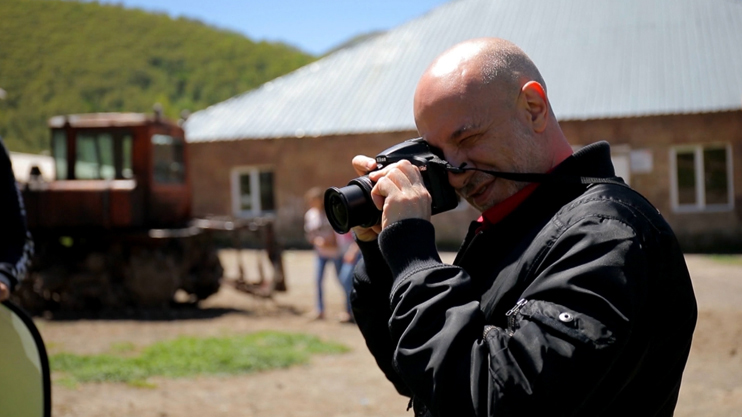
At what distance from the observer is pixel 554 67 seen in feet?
66.8

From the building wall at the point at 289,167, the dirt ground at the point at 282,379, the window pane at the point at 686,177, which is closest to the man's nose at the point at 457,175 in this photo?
the dirt ground at the point at 282,379

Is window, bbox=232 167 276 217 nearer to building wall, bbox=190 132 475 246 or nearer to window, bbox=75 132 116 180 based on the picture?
building wall, bbox=190 132 475 246

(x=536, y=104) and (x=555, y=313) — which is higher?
(x=536, y=104)

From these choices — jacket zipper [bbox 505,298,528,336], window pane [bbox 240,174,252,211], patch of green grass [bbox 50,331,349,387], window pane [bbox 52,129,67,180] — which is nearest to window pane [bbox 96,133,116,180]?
window pane [bbox 52,129,67,180]

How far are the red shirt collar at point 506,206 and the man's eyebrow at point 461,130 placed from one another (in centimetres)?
20

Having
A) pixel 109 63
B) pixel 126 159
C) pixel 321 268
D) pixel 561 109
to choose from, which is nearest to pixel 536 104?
pixel 321 268

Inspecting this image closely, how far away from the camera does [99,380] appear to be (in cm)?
689

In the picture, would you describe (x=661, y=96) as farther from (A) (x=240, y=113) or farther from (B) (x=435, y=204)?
(B) (x=435, y=204)

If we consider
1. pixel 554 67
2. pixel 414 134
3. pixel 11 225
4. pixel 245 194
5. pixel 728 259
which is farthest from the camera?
pixel 245 194

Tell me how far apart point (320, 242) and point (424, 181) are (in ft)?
26.4

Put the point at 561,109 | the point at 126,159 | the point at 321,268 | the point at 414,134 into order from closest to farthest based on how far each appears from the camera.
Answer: the point at 321,268 < the point at 126,159 < the point at 561,109 < the point at 414,134

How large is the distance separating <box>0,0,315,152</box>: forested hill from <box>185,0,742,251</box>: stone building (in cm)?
2478

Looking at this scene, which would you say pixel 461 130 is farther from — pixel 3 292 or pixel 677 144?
pixel 677 144

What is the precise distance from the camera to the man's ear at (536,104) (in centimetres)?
170
